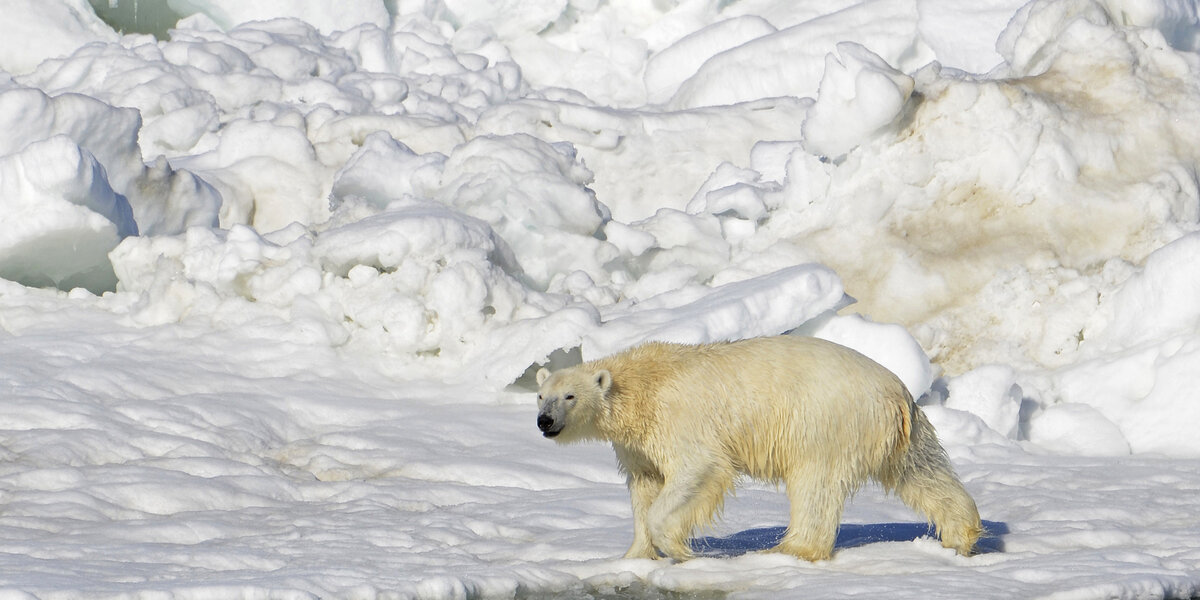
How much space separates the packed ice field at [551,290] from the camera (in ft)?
23.9

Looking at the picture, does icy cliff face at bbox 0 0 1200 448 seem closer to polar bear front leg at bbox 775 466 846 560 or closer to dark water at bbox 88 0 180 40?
dark water at bbox 88 0 180 40

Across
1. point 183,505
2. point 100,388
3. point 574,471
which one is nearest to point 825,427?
point 574,471

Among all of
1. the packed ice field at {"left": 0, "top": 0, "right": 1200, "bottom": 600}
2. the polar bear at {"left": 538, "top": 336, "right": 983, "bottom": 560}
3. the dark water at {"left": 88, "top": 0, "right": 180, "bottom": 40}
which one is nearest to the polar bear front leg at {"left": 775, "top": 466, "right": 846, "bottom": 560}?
the polar bear at {"left": 538, "top": 336, "right": 983, "bottom": 560}

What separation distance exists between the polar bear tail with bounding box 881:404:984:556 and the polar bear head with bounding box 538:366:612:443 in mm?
1483

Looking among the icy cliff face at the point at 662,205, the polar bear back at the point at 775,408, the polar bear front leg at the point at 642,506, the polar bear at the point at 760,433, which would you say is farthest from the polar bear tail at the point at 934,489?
the icy cliff face at the point at 662,205

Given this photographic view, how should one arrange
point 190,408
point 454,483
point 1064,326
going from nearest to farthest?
point 454,483 → point 190,408 → point 1064,326

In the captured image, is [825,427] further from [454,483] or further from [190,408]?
[190,408]

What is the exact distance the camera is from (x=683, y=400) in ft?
22.3

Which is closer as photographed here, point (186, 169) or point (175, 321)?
point (175, 321)

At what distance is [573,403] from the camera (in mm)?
6738

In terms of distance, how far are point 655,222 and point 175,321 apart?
476 cm

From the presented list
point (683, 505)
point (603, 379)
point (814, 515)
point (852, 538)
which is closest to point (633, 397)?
point (603, 379)

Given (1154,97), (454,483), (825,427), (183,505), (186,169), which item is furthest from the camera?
(186,169)

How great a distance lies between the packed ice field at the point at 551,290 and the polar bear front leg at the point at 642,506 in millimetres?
203
